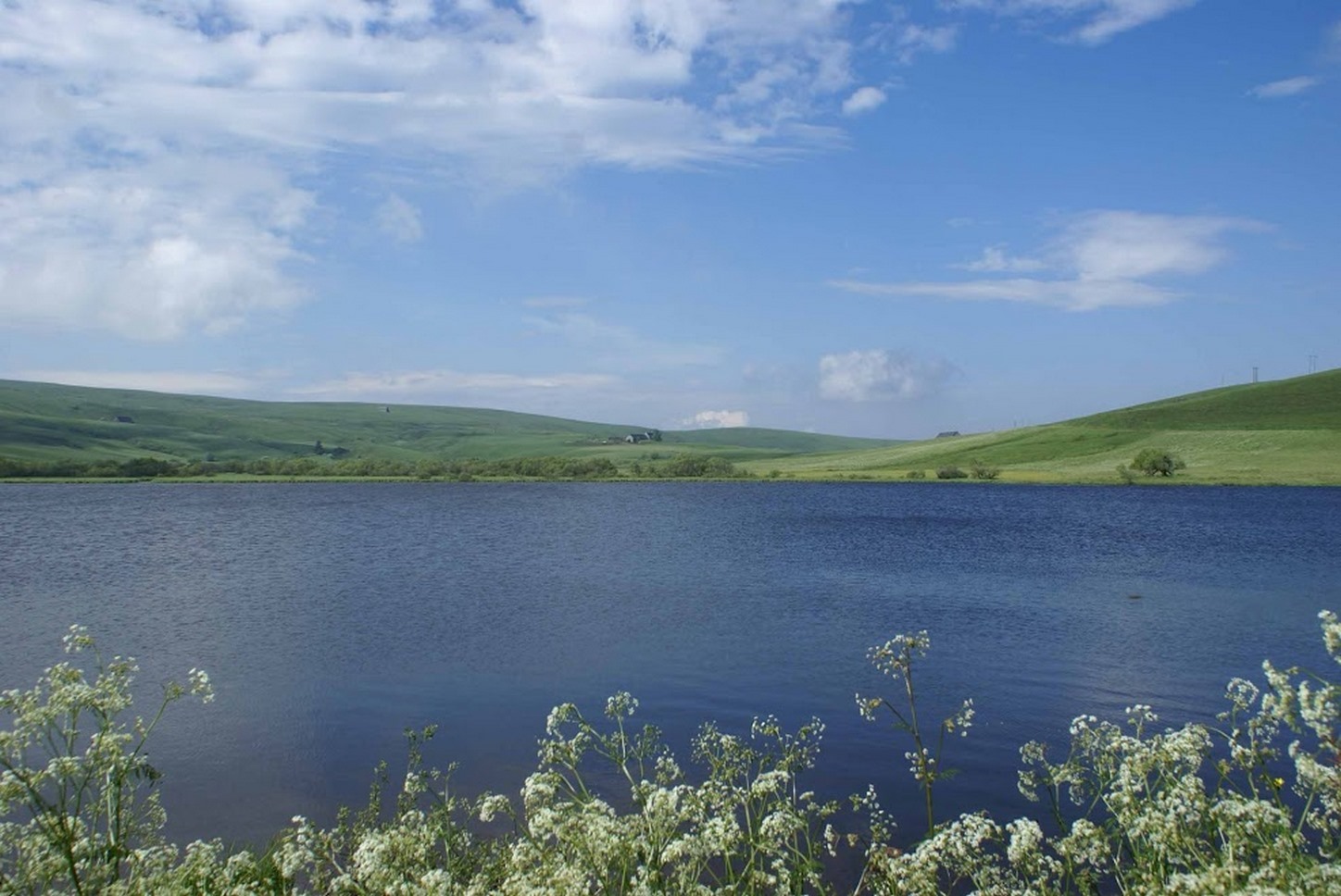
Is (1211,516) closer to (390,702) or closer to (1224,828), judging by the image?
(390,702)

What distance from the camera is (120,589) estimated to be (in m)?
38.5

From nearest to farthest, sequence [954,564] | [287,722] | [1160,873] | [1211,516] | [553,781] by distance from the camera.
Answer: [1160,873] → [553,781] → [287,722] → [954,564] → [1211,516]

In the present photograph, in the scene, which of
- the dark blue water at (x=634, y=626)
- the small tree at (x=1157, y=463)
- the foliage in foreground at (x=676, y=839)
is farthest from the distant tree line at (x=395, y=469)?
the foliage in foreground at (x=676, y=839)

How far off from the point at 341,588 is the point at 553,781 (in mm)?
34002

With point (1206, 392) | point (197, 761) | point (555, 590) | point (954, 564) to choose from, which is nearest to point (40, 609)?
point (555, 590)

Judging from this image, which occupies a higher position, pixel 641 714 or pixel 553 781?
pixel 553 781

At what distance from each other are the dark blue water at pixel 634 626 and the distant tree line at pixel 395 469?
70329 millimetres

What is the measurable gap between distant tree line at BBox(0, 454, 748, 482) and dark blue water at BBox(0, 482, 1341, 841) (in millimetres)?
70329

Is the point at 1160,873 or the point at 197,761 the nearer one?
the point at 1160,873

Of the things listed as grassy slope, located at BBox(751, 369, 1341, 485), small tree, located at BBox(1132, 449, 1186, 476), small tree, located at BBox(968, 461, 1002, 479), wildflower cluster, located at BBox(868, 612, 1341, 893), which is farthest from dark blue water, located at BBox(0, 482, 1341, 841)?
small tree, located at BBox(968, 461, 1002, 479)

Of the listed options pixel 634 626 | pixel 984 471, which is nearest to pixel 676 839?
pixel 634 626

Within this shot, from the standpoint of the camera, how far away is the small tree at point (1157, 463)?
107 meters

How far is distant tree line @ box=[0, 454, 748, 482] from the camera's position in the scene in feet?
450

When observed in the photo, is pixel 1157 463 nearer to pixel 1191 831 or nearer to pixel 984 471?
pixel 984 471
